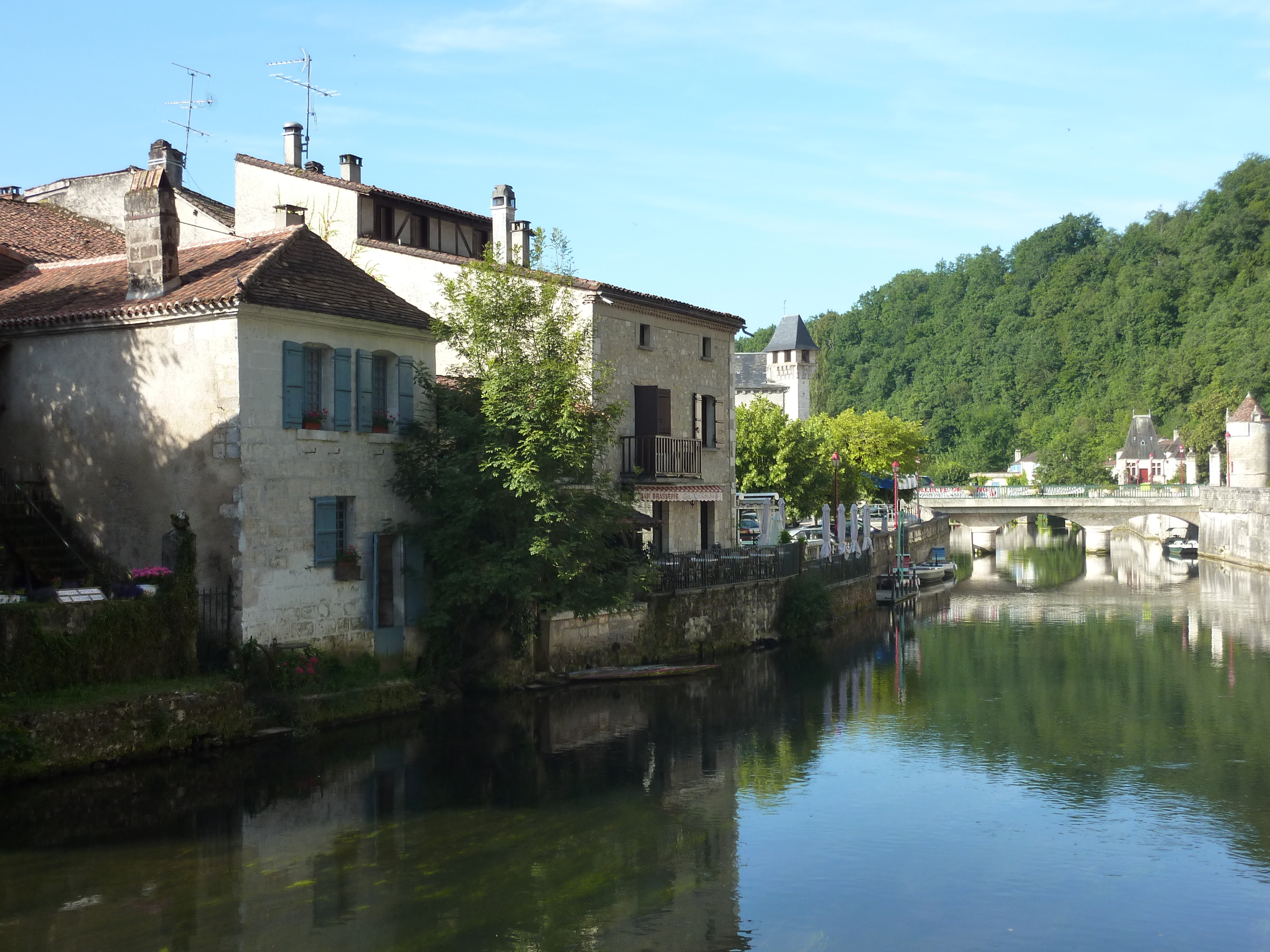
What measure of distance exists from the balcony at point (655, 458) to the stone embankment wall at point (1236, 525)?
→ 3659cm

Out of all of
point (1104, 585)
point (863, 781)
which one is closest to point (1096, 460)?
point (1104, 585)

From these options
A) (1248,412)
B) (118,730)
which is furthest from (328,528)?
(1248,412)

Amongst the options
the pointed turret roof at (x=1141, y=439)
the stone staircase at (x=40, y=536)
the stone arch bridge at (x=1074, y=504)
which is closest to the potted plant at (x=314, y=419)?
the stone staircase at (x=40, y=536)

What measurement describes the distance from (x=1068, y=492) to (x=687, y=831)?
62781 mm

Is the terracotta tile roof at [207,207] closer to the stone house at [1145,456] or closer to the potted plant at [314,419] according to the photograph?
the potted plant at [314,419]

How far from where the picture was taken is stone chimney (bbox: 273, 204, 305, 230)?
1072 inches

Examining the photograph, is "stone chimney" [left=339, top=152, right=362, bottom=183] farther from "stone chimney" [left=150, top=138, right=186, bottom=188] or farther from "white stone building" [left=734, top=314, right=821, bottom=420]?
"white stone building" [left=734, top=314, right=821, bottom=420]

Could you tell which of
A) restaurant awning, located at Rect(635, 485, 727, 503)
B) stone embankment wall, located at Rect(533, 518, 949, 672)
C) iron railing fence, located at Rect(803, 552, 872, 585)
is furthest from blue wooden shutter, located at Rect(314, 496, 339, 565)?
iron railing fence, located at Rect(803, 552, 872, 585)

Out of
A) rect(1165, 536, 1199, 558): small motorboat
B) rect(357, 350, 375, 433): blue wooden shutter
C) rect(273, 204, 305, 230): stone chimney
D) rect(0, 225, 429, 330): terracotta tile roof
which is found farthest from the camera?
rect(1165, 536, 1199, 558): small motorboat

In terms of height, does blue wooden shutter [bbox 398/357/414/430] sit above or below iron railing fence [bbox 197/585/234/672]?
above

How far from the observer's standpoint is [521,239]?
102 feet

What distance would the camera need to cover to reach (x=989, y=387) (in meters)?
140

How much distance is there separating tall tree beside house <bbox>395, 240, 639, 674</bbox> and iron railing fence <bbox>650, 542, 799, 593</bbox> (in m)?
3.26

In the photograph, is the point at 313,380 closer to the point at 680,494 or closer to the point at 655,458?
the point at 655,458
